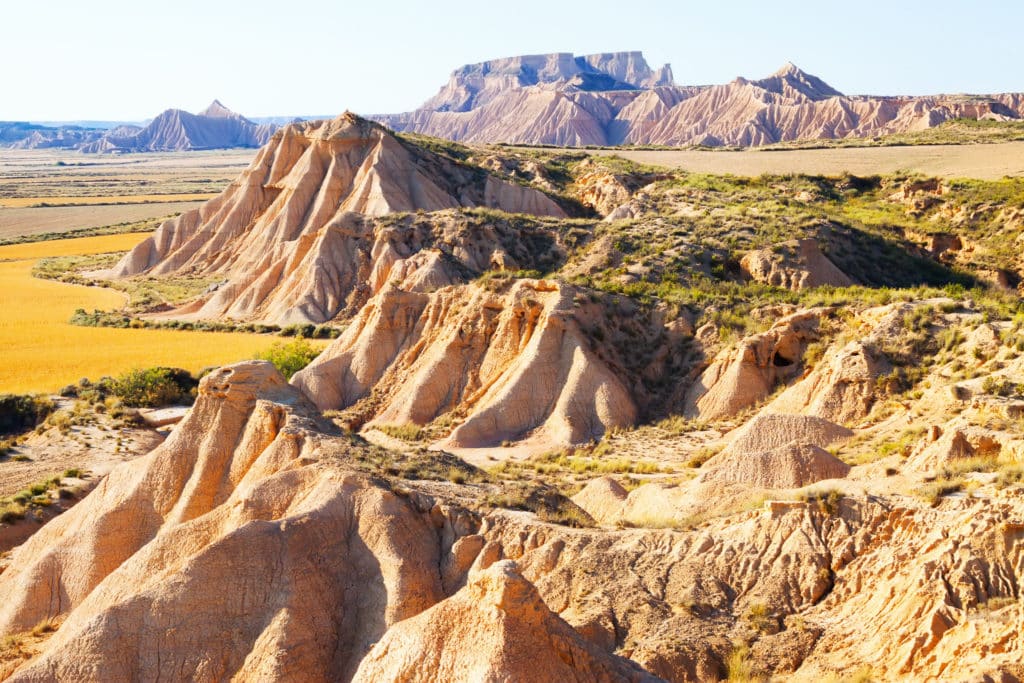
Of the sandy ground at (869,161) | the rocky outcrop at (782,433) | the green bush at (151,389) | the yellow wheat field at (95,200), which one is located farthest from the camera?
the yellow wheat field at (95,200)

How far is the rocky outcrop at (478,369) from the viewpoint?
102 feet

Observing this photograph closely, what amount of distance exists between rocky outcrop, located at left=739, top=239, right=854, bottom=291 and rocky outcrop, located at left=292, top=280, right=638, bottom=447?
11.9 meters

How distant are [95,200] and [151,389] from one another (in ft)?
416

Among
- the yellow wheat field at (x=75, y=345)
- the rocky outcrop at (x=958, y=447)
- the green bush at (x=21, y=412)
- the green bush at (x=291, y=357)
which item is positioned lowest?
the yellow wheat field at (x=75, y=345)

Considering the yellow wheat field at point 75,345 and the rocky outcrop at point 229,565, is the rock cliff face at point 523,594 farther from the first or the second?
the yellow wheat field at point 75,345

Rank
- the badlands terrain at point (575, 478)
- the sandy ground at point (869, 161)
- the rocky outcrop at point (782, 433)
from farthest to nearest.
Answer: the sandy ground at point (869, 161), the rocky outcrop at point (782, 433), the badlands terrain at point (575, 478)

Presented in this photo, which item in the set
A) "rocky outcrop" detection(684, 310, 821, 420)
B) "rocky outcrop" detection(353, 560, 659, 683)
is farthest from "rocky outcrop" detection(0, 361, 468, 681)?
"rocky outcrop" detection(684, 310, 821, 420)

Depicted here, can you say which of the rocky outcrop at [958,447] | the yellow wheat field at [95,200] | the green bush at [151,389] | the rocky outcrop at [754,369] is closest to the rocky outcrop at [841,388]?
the rocky outcrop at [754,369]

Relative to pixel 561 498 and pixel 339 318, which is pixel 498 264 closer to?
pixel 339 318

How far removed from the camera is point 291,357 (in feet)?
135

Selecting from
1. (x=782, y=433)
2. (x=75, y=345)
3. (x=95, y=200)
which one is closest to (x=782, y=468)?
(x=782, y=433)

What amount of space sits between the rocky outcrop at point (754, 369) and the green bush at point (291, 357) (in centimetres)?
1620

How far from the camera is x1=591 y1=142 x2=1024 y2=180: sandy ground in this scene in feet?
228

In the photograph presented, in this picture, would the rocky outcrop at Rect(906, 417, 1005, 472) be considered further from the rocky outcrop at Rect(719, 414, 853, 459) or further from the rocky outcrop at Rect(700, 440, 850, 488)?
the rocky outcrop at Rect(719, 414, 853, 459)
